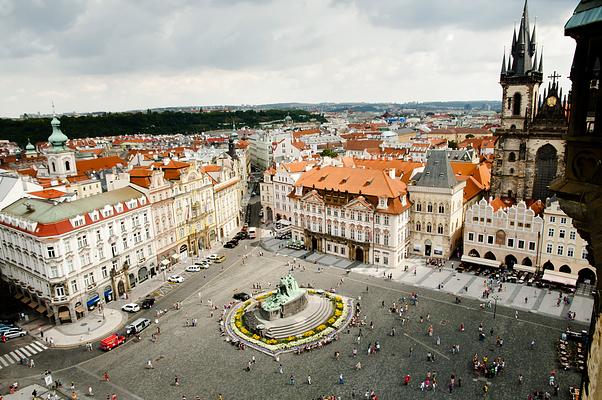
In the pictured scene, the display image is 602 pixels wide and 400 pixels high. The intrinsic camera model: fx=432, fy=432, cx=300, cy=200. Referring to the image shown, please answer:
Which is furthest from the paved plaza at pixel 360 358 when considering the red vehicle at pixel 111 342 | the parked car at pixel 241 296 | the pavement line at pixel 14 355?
the pavement line at pixel 14 355

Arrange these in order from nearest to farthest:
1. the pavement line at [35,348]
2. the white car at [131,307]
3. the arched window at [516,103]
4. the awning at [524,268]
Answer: the pavement line at [35,348] → the white car at [131,307] → the awning at [524,268] → the arched window at [516,103]

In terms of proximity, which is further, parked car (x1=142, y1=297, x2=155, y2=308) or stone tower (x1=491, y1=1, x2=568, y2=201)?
stone tower (x1=491, y1=1, x2=568, y2=201)

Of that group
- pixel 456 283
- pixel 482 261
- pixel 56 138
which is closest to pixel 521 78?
pixel 482 261

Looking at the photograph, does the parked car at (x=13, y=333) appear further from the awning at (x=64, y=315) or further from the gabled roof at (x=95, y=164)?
the gabled roof at (x=95, y=164)

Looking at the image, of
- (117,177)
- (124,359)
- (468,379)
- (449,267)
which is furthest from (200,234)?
(468,379)

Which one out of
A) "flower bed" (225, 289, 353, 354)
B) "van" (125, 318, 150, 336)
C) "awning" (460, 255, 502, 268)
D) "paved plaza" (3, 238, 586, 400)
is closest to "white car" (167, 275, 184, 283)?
"paved plaza" (3, 238, 586, 400)

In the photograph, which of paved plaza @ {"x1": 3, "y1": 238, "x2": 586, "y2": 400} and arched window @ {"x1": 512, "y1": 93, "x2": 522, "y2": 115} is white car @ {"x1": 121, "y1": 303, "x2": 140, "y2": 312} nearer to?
paved plaza @ {"x1": 3, "y1": 238, "x2": 586, "y2": 400}
